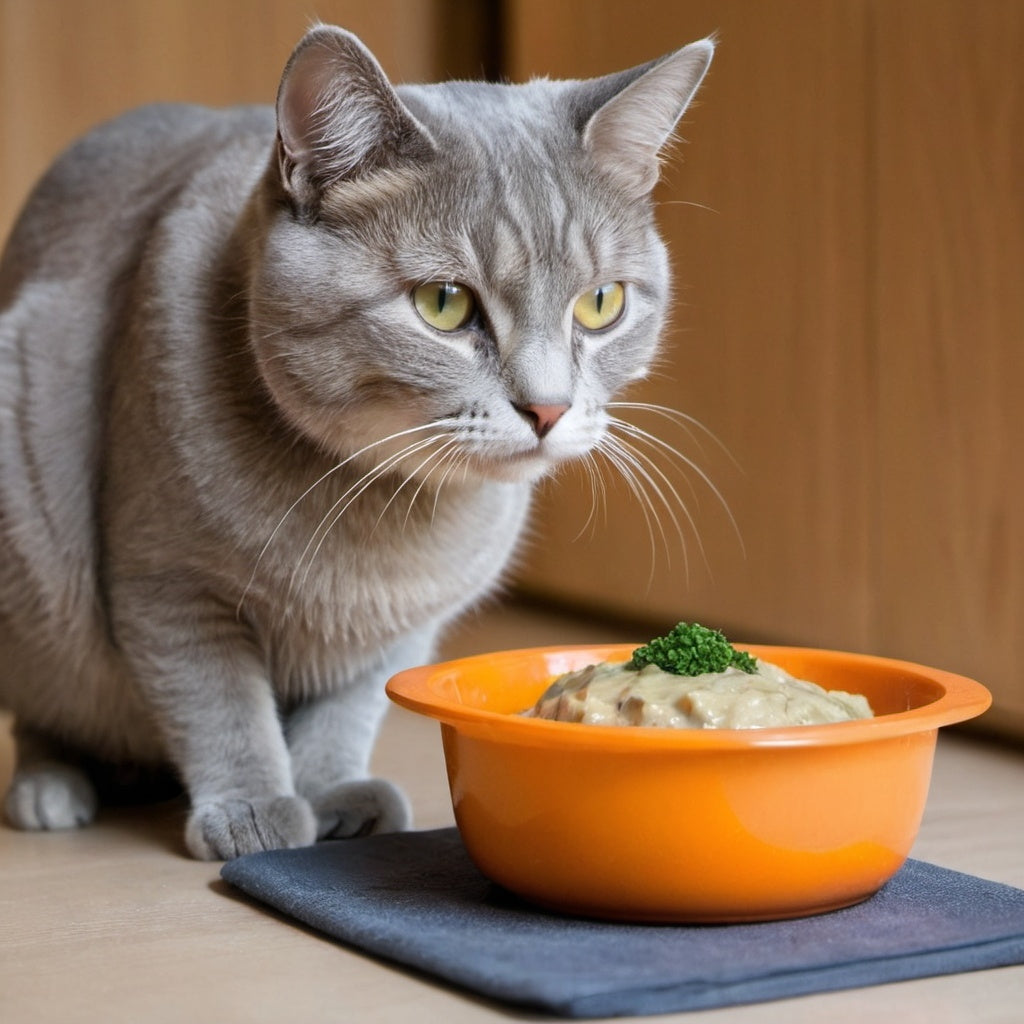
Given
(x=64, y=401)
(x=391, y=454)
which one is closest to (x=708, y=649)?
(x=391, y=454)

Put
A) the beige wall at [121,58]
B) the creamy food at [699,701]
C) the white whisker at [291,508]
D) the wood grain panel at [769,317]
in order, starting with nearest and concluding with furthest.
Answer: the creamy food at [699,701]
the white whisker at [291,508]
the wood grain panel at [769,317]
the beige wall at [121,58]

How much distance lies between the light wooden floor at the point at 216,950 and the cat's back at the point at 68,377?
0.25 meters

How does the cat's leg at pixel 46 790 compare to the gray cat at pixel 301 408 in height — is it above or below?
below

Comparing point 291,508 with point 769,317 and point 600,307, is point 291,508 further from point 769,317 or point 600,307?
point 769,317

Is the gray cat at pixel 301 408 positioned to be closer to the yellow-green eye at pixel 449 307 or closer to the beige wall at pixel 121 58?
the yellow-green eye at pixel 449 307

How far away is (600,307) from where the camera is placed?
140 cm

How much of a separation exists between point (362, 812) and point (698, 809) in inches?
20.2

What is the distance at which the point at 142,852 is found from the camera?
150 cm

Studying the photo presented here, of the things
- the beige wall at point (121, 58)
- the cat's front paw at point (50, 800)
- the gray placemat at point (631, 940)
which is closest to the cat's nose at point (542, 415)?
the gray placemat at point (631, 940)

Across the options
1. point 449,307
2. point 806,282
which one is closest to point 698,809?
point 449,307

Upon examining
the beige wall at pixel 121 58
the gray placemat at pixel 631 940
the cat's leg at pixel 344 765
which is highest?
the beige wall at pixel 121 58

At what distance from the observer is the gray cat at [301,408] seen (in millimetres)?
1314

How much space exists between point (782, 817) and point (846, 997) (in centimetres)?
13

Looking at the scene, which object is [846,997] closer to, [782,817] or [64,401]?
[782,817]
